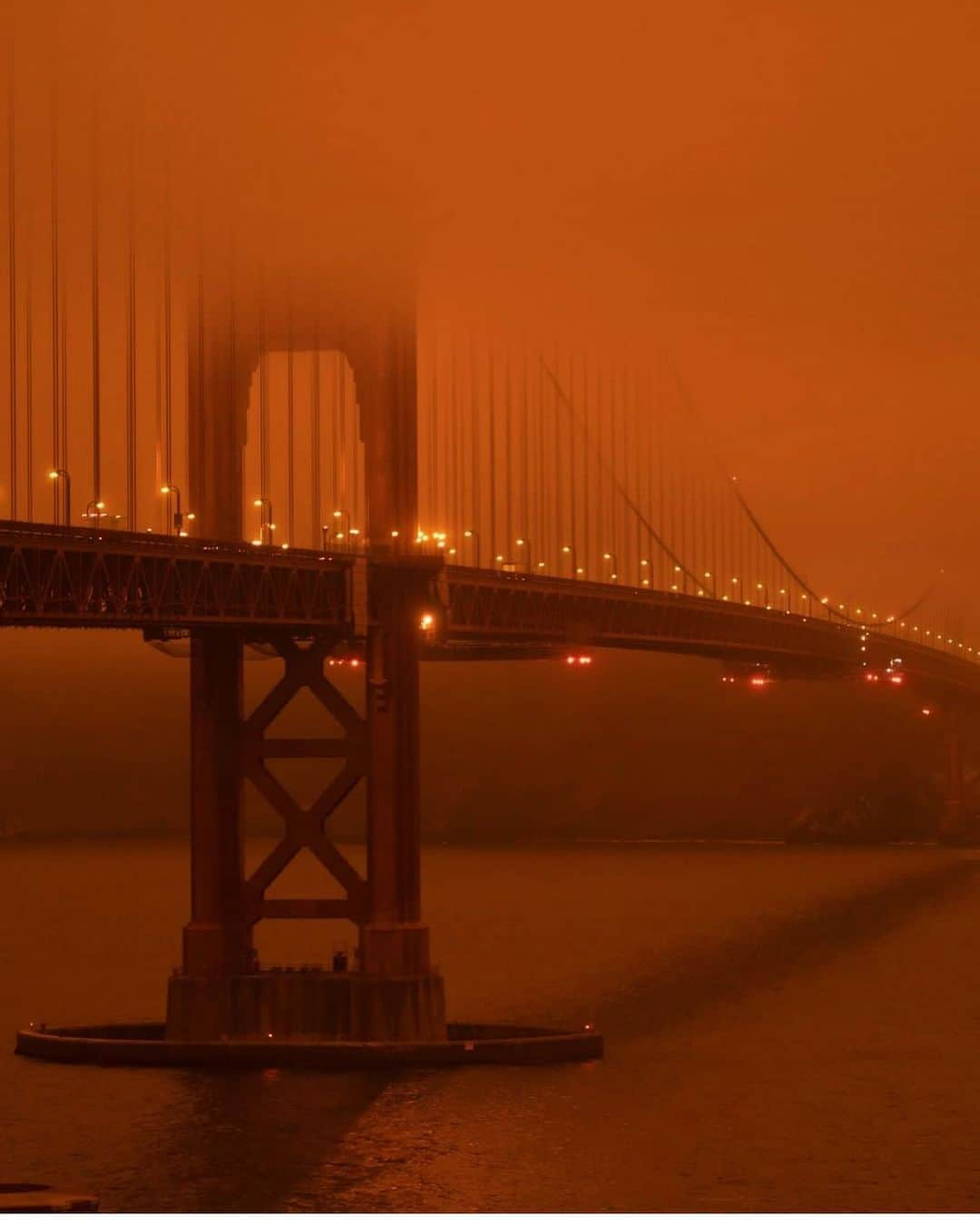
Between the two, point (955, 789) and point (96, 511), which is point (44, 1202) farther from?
point (955, 789)

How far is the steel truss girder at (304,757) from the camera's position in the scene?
118 feet

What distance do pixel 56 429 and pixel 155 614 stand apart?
265cm

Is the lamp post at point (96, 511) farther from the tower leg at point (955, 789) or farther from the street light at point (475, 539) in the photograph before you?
the tower leg at point (955, 789)

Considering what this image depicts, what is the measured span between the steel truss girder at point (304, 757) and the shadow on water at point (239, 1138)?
2.36m

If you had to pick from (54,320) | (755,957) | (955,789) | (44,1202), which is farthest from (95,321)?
(955,789)

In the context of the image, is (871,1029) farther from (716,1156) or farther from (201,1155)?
(201,1155)

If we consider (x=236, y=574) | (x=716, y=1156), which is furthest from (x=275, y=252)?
(x=716, y=1156)

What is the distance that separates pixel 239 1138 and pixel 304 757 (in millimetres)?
5950

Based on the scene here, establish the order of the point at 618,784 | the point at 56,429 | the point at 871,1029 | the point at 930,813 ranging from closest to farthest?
1. the point at 56,429
2. the point at 871,1029
3. the point at 930,813
4. the point at 618,784

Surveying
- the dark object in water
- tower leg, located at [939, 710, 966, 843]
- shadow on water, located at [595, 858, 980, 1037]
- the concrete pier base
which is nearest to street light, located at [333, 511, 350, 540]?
the concrete pier base

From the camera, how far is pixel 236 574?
113ft

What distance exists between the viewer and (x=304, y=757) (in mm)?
36000

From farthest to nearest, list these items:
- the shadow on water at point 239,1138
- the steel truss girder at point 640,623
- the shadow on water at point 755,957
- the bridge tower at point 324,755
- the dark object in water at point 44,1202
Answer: the shadow on water at point 755,957 < the steel truss girder at point 640,623 < the bridge tower at point 324,755 < the shadow on water at point 239,1138 < the dark object in water at point 44,1202

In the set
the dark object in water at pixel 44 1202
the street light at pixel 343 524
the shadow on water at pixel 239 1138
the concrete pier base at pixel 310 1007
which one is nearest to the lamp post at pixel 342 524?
the street light at pixel 343 524
